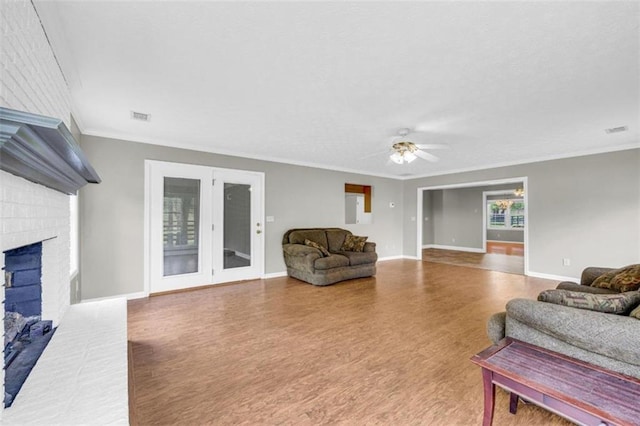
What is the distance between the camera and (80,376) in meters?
1.42

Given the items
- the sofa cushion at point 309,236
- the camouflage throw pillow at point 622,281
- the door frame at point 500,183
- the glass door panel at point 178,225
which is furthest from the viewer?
the door frame at point 500,183

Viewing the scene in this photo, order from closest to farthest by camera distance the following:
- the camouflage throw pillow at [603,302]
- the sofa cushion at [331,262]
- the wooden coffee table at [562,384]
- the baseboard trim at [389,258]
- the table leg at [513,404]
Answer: the wooden coffee table at [562,384], the camouflage throw pillow at [603,302], the table leg at [513,404], the sofa cushion at [331,262], the baseboard trim at [389,258]

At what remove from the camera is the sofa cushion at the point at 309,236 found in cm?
559

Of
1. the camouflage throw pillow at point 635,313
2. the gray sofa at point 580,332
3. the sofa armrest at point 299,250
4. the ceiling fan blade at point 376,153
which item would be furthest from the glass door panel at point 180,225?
the camouflage throw pillow at point 635,313

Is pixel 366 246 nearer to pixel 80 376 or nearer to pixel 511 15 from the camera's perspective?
pixel 511 15

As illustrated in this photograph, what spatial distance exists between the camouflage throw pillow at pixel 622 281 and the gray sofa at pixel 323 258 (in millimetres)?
3197

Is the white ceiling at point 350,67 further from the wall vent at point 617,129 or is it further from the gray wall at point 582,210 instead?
the gray wall at point 582,210

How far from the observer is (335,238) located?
605 cm

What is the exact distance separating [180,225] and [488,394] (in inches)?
176

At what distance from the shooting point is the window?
431 inches

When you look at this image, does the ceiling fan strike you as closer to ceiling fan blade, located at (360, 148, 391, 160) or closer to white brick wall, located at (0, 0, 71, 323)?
ceiling fan blade, located at (360, 148, 391, 160)

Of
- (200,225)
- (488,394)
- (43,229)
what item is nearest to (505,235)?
(200,225)

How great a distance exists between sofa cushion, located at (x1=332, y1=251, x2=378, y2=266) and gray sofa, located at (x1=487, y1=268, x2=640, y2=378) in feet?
11.3

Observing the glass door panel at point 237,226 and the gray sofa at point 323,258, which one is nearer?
the gray sofa at point 323,258
